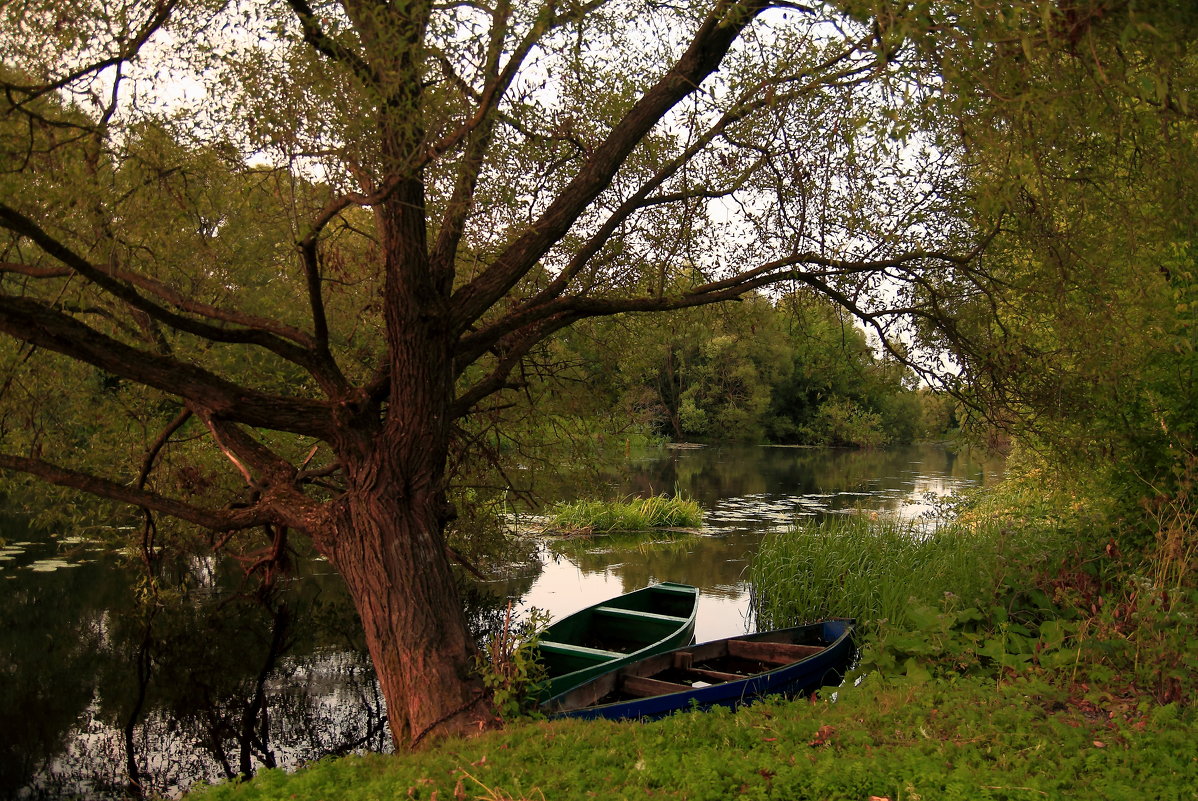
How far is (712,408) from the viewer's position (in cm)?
4391

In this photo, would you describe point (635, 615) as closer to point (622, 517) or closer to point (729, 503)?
point (622, 517)

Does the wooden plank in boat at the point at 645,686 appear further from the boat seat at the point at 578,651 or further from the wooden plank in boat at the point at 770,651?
the wooden plank in boat at the point at 770,651

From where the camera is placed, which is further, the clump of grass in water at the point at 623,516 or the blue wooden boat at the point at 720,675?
the clump of grass in water at the point at 623,516

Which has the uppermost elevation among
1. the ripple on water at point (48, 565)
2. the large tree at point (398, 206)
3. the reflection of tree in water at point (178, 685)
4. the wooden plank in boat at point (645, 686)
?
the large tree at point (398, 206)

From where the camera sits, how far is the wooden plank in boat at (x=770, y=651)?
8273 millimetres

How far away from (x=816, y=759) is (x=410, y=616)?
270cm

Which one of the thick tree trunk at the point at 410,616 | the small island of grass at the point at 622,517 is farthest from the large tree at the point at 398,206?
the small island of grass at the point at 622,517

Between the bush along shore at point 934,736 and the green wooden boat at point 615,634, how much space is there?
195 centimetres

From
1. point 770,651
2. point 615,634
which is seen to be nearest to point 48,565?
point 615,634

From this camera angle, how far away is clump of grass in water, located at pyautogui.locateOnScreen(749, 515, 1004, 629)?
9.42 meters

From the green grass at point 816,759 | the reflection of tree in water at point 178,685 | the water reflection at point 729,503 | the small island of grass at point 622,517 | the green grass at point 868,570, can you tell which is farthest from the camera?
the small island of grass at point 622,517

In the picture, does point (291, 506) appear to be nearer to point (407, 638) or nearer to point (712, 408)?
point (407, 638)

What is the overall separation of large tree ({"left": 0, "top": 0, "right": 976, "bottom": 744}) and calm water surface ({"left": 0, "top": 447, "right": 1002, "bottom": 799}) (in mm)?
2095

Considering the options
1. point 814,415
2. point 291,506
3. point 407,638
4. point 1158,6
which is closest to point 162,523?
point 291,506
